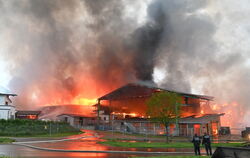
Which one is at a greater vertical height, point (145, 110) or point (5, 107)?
point (5, 107)

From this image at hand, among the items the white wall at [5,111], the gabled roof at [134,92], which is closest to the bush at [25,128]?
the white wall at [5,111]

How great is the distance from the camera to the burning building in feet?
127

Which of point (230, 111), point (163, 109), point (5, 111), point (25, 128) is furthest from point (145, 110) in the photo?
point (5, 111)

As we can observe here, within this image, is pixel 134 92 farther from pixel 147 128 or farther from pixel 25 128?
pixel 25 128

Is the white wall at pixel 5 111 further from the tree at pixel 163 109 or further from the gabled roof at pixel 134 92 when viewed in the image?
the tree at pixel 163 109

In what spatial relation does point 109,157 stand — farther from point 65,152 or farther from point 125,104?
point 125,104

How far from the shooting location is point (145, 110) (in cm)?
5228

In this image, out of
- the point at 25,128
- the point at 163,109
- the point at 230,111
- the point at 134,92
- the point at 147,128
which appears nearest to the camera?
the point at 163,109

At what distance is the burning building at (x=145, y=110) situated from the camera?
127ft

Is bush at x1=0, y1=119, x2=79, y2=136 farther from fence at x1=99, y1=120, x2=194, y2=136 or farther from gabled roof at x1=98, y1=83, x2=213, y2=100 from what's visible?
gabled roof at x1=98, y1=83, x2=213, y2=100

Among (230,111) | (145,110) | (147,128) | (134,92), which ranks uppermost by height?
(134,92)

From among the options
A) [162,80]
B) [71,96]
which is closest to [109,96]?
[162,80]

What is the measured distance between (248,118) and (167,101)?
2217 inches

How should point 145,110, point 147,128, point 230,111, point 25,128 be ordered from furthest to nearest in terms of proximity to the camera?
point 230,111 → point 145,110 → point 147,128 → point 25,128
